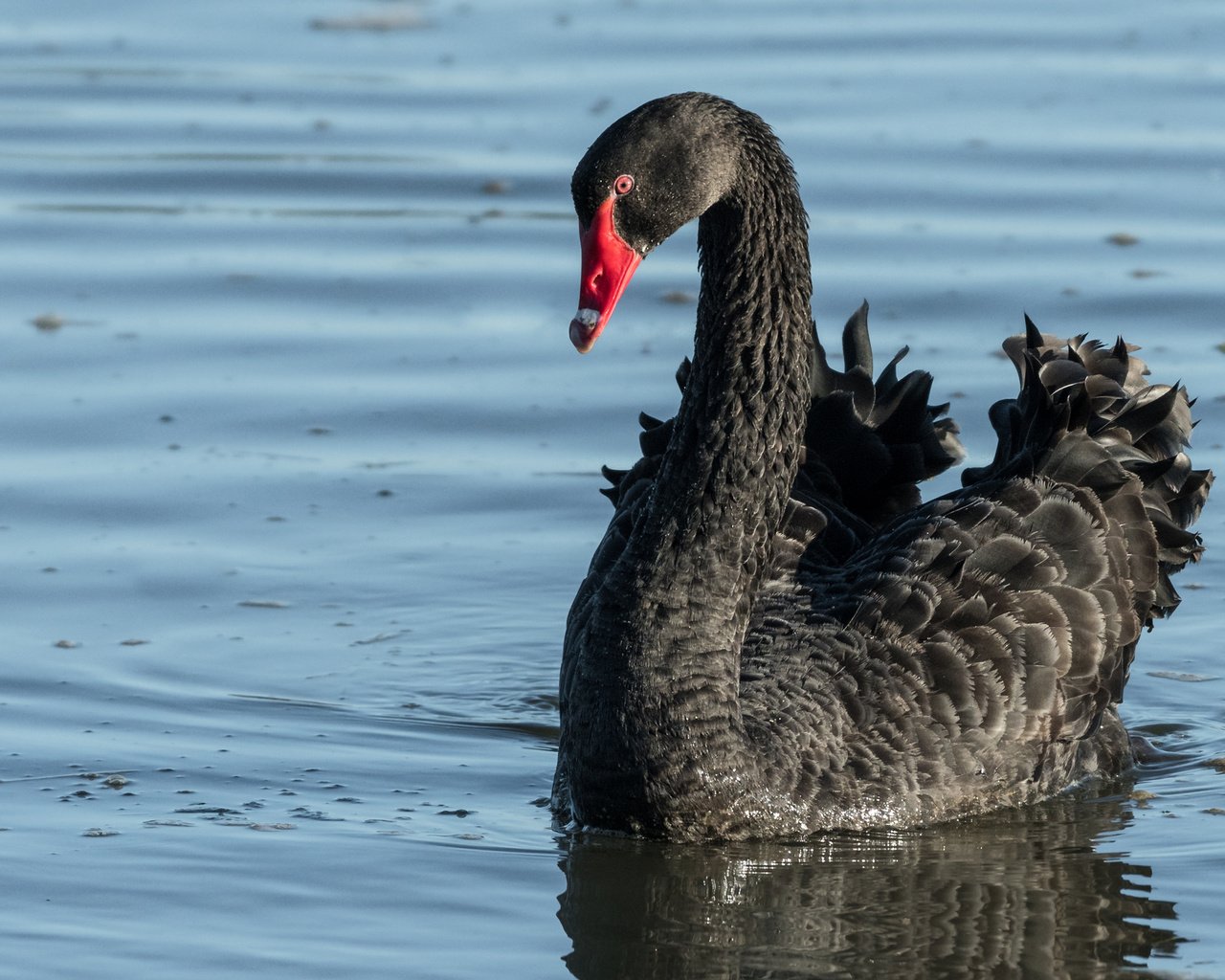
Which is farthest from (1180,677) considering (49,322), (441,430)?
(49,322)

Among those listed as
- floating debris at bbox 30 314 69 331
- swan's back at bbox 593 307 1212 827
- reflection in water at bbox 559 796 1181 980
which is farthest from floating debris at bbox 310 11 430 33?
reflection in water at bbox 559 796 1181 980

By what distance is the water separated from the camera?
6488mm

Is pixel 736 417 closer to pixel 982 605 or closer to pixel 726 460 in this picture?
pixel 726 460

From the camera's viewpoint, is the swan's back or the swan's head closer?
the swan's head

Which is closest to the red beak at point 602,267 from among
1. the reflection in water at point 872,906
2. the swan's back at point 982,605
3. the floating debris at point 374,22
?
the swan's back at point 982,605

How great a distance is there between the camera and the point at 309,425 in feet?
35.2

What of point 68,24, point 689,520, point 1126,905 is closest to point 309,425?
point 689,520

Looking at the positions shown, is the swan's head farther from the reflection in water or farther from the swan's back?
the reflection in water

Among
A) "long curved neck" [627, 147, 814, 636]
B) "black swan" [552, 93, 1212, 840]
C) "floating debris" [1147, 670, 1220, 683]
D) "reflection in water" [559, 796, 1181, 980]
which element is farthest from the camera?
"floating debris" [1147, 670, 1220, 683]

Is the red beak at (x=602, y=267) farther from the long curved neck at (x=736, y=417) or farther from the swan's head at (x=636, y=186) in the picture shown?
the long curved neck at (x=736, y=417)

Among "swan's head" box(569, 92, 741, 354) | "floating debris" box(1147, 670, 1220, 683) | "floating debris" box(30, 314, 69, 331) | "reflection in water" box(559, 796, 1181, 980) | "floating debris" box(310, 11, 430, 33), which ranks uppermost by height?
"floating debris" box(310, 11, 430, 33)

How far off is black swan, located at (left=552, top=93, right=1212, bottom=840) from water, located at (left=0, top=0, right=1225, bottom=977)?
8.2 inches

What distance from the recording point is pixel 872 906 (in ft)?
21.2

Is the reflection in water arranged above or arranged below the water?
below
